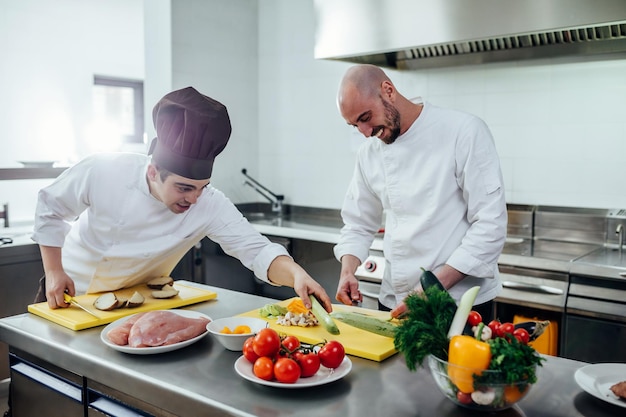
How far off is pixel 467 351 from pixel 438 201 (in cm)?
109

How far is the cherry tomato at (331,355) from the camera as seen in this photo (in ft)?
4.62

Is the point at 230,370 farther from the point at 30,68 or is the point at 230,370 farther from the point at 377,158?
the point at 30,68

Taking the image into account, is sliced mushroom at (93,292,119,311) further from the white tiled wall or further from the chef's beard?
the white tiled wall

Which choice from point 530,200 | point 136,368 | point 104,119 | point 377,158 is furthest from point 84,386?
point 104,119

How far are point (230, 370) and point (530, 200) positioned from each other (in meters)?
2.44

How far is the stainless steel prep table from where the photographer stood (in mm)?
1271

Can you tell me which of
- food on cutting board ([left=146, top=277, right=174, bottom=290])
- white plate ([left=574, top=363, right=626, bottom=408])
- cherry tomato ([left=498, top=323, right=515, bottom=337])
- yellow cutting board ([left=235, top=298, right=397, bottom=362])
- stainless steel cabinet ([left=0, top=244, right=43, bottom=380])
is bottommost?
stainless steel cabinet ([left=0, top=244, right=43, bottom=380])

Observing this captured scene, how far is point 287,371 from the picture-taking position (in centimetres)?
133

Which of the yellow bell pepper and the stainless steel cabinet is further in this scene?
the stainless steel cabinet

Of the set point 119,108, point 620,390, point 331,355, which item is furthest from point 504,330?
point 119,108

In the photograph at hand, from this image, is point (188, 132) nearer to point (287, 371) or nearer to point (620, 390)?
point (287, 371)

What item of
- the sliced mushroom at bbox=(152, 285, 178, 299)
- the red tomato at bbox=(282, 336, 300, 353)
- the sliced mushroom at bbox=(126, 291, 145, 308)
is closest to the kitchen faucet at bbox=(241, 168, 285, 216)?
the sliced mushroom at bbox=(152, 285, 178, 299)

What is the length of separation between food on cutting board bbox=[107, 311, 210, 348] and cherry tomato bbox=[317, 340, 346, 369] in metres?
0.44

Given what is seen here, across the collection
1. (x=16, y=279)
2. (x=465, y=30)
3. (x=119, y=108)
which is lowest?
(x=16, y=279)
